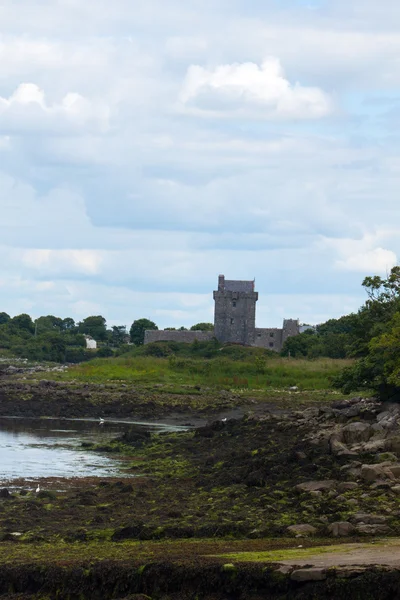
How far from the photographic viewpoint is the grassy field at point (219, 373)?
65875 mm

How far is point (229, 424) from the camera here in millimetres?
39000

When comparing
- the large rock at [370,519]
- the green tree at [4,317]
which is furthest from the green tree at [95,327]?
the large rock at [370,519]

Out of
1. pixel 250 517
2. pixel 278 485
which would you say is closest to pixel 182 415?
pixel 278 485

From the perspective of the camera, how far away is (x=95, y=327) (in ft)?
584

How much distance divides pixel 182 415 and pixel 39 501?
2964 centimetres

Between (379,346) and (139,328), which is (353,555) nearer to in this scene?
(379,346)

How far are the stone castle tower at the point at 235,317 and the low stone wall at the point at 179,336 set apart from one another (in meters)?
1.53

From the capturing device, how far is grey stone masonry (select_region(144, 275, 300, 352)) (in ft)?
357

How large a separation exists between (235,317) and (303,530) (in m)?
93.5

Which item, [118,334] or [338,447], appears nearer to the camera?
[338,447]

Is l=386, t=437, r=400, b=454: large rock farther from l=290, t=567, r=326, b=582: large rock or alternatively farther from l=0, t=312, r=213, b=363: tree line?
l=0, t=312, r=213, b=363: tree line

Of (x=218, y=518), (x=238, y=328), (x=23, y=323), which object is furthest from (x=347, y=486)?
(x=23, y=323)

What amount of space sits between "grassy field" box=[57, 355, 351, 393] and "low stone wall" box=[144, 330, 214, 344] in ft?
97.3

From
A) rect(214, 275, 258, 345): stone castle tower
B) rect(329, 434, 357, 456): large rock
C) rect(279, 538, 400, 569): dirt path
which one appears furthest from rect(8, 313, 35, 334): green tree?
rect(279, 538, 400, 569): dirt path
